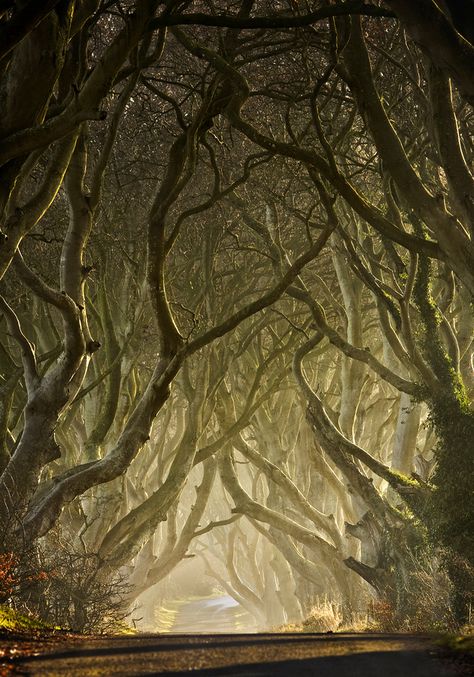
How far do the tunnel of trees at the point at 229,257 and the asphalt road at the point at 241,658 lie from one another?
5.81 ft

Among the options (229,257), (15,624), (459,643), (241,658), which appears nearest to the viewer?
(241,658)

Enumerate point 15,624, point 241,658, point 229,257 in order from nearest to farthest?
point 241,658, point 15,624, point 229,257

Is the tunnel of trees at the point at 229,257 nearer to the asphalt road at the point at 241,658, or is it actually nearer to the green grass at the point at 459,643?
the asphalt road at the point at 241,658

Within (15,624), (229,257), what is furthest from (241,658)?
(229,257)

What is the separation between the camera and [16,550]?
6.89m

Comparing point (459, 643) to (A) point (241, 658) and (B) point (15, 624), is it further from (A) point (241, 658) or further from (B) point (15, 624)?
(B) point (15, 624)

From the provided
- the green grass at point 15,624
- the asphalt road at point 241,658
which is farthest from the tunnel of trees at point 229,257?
the asphalt road at point 241,658

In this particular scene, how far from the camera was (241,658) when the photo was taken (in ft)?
13.9

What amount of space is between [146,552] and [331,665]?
15.2 metres

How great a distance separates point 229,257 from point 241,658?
12.4 m

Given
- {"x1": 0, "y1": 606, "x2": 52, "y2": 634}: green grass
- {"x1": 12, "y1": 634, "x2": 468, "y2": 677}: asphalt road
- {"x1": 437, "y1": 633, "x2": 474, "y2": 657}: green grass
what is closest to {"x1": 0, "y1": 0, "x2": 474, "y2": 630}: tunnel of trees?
{"x1": 0, "y1": 606, "x2": 52, "y2": 634}: green grass

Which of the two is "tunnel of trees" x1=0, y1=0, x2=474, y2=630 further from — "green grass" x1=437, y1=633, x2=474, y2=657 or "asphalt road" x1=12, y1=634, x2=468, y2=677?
"green grass" x1=437, y1=633, x2=474, y2=657

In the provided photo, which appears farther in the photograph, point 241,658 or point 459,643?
point 459,643

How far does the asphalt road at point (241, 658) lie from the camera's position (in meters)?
3.71
